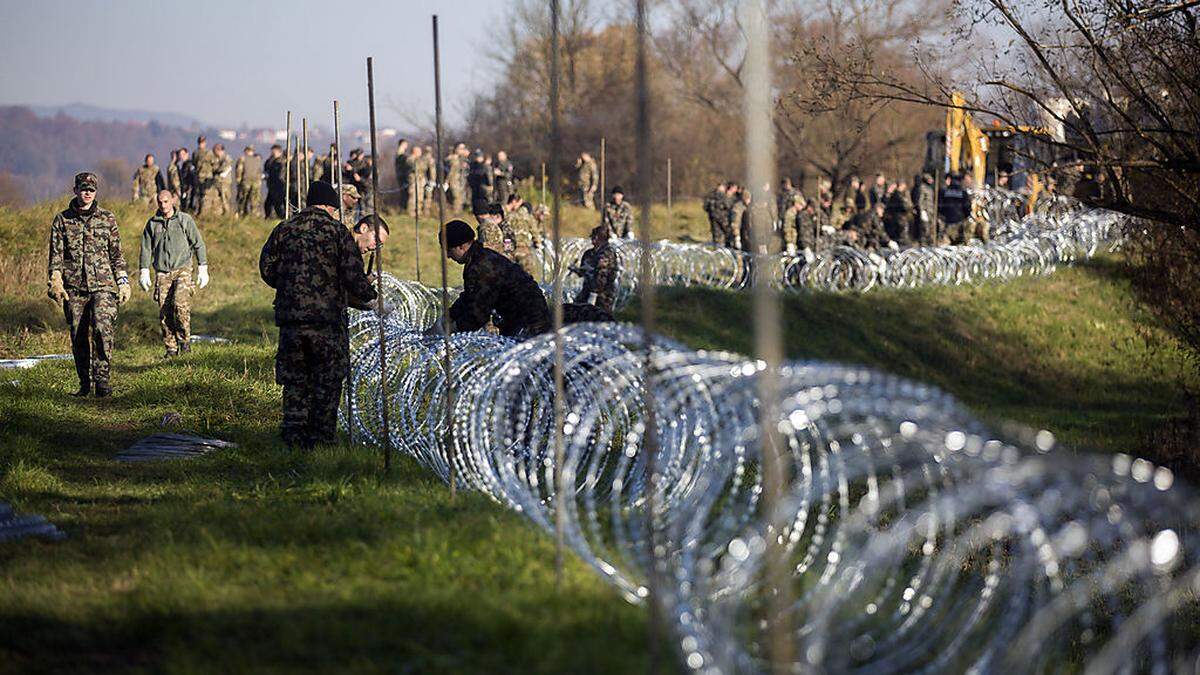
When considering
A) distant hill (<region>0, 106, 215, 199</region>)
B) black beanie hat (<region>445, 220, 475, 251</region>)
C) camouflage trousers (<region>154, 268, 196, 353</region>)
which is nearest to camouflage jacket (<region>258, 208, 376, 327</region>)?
black beanie hat (<region>445, 220, 475, 251</region>)

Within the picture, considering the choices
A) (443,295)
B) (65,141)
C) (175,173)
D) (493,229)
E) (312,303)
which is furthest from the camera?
(65,141)

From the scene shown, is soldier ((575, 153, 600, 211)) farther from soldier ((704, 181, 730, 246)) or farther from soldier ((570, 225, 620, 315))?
soldier ((570, 225, 620, 315))

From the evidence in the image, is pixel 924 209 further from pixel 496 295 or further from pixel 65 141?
pixel 65 141

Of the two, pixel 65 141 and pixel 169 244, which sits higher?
pixel 65 141

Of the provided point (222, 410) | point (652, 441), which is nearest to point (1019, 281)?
point (222, 410)

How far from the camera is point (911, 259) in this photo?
2814 cm

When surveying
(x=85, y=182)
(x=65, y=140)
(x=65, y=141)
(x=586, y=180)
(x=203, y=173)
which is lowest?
(x=85, y=182)

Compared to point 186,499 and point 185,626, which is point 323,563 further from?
point 186,499

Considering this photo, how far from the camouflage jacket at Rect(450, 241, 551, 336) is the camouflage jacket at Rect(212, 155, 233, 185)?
23.6 meters

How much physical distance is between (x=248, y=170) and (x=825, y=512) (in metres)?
30.7

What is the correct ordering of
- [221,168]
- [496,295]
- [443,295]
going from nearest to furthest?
1. [443,295]
2. [496,295]
3. [221,168]

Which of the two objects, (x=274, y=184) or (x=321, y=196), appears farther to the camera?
(x=274, y=184)

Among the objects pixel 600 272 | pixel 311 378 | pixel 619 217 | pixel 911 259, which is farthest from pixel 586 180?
pixel 311 378

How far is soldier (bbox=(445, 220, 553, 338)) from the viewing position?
10.3 m
